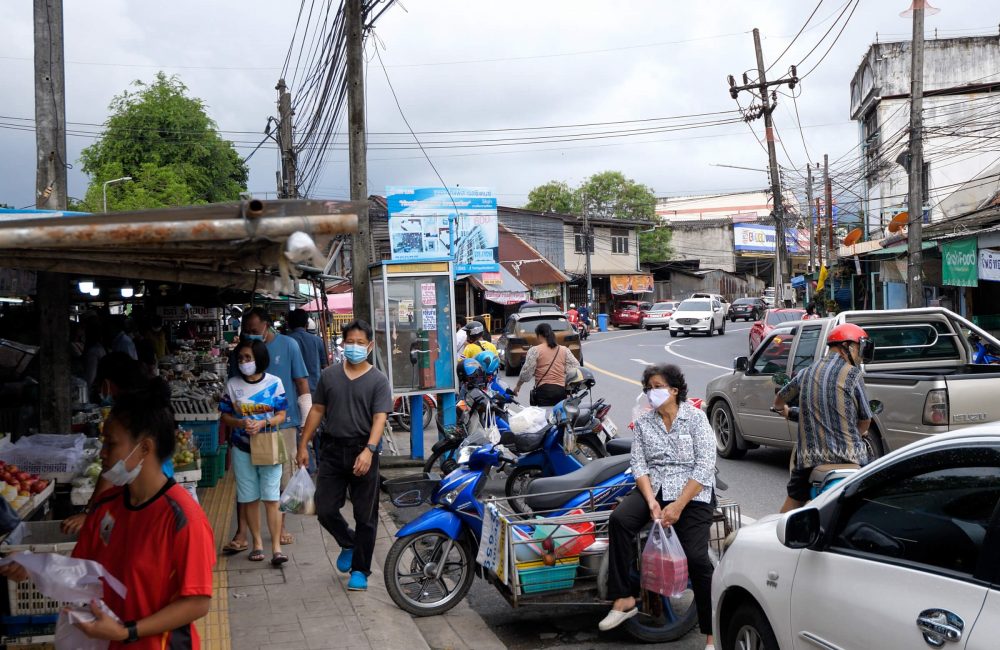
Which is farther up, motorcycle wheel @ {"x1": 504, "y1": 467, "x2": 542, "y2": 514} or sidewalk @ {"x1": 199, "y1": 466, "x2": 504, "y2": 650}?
motorcycle wheel @ {"x1": 504, "y1": 467, "x2": 542, "y2": 514}

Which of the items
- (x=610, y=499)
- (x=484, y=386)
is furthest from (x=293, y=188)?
(x=610, y=499)

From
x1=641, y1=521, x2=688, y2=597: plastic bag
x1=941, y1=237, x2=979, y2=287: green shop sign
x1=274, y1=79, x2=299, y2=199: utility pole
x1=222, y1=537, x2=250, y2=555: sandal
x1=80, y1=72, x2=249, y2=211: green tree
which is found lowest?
x1=222, y1=537, x2=250, y2=555: sandal

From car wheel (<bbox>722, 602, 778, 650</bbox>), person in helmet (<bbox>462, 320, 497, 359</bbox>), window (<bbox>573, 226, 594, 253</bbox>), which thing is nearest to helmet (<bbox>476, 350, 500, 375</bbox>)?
person in helmet (<bbox>462, 320, 497, 359</bbox>)

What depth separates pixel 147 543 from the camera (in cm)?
281

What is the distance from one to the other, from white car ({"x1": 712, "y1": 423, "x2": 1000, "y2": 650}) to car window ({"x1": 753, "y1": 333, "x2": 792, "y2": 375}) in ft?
22.0

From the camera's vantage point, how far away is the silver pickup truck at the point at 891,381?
26.7 feet

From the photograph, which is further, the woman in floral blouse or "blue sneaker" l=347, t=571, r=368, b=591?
"blue sneaker" l=347, t=571, r=368, b=591

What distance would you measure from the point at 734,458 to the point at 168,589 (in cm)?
946

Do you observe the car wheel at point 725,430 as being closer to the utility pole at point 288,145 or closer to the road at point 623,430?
the road at point 623,430

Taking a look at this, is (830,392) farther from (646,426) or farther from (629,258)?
(629,258)

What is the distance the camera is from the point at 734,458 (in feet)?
37.1

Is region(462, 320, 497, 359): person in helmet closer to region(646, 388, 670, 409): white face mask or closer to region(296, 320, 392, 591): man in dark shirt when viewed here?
region(296, 320, 392, 591): man in dark shirt

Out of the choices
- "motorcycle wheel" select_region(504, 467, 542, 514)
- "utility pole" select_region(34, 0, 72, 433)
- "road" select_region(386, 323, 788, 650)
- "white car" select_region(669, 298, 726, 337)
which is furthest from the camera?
"white car" select_region(669, 298, 726, 337)

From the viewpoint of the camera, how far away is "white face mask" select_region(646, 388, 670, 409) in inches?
205
